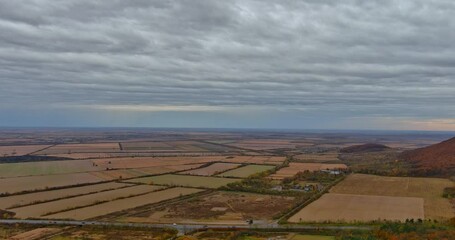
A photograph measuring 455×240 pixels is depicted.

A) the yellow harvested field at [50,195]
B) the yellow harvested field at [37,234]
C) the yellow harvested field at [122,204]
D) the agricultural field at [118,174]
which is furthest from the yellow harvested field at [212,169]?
the yellow harvested field at [37,234]

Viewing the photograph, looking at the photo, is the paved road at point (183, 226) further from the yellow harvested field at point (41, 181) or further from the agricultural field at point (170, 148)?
the agricultural field at point (170, 148)

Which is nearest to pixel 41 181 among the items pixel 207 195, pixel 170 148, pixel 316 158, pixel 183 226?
pixel 207 195

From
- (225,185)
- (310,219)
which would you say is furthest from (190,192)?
(310,219)

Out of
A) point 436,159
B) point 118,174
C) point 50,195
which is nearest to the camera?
point 50,195

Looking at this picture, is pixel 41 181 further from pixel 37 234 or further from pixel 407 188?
pixel 407 188

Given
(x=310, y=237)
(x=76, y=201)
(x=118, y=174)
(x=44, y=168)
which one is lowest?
(x=310, y=237)

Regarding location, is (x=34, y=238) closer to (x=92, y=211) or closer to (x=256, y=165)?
(x=92, y=211)

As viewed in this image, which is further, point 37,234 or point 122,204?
point 122,204

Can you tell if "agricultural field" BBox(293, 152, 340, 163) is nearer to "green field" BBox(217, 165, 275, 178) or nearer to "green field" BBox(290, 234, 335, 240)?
"green field" BBox(217, 165, 275, 178)
